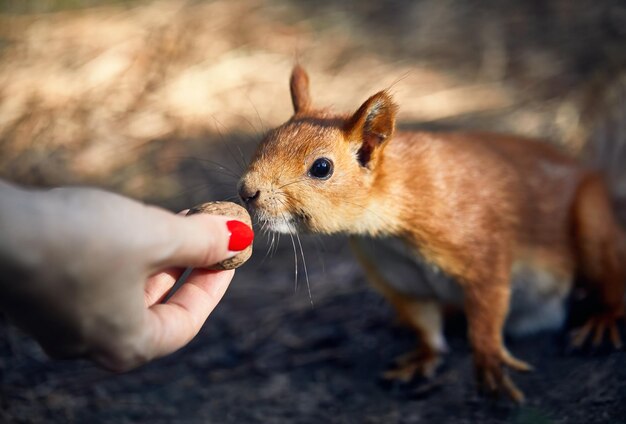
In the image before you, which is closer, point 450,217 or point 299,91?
point 450,217

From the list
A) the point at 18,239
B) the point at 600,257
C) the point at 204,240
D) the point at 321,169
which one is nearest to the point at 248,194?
the point at 321,169

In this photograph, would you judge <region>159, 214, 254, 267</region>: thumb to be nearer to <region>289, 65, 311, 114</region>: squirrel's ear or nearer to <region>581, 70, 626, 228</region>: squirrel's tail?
<region>289, 65, 311, 114</region>: squirrel's ear

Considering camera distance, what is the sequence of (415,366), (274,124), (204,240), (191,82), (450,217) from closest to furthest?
1. (204,240)
2. (450,217)
3. (415,366)
4. (274,124)
5. (191,82)

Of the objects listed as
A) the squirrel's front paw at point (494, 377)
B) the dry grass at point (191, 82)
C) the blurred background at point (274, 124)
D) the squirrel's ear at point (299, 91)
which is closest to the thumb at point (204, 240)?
the blurred background at point (274, 124)

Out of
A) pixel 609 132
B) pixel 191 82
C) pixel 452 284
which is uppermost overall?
pixel 191 82

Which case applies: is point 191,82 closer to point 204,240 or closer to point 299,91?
point 299,91

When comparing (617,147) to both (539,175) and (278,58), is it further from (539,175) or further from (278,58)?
(278,58)
